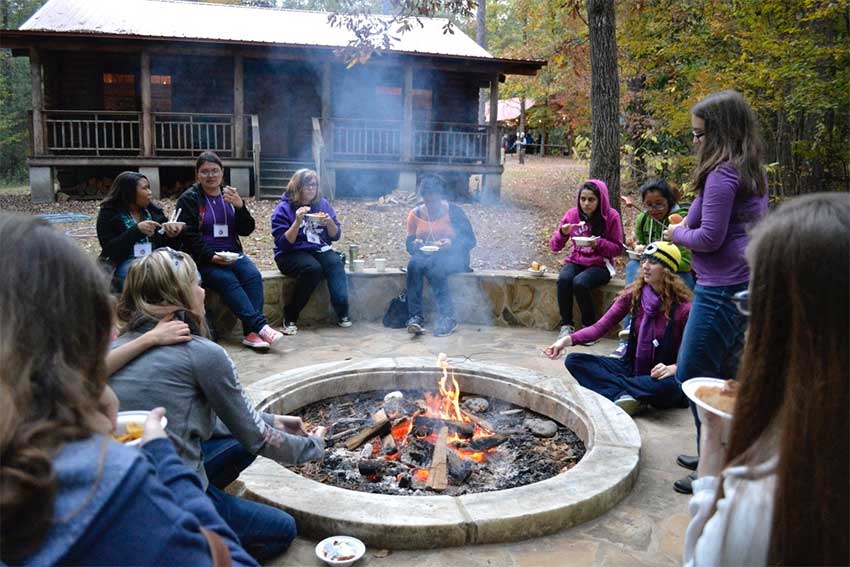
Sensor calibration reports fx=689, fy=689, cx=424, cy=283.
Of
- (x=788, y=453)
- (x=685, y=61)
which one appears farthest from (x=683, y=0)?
(x=788, y=453)

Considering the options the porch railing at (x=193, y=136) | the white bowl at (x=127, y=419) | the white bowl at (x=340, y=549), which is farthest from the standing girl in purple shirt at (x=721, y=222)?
the porch railing at (x=193, y=136)

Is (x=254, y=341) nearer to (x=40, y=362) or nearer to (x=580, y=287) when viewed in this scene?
(x=580, y=287)

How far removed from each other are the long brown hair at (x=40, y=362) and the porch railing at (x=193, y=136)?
1431 cm

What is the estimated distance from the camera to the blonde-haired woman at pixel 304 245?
6.46m

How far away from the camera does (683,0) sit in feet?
40.9

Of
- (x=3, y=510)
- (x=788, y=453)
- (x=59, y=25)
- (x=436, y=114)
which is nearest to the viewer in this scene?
(x=3, y=510)

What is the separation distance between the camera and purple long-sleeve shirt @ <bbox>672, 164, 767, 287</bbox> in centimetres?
305

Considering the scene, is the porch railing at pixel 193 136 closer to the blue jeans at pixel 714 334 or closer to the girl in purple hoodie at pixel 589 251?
the girl in purple hoodie at pixel 589 251

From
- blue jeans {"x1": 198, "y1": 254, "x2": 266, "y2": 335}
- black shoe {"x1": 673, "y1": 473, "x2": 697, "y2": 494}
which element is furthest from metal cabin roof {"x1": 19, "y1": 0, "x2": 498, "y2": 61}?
black shoe {"x1": 673, "y1": 473, "x2": 697, "y2": 494}

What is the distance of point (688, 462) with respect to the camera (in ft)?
11.9

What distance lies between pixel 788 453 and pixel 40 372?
4.00 feet

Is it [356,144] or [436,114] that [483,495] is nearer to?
[356,144]

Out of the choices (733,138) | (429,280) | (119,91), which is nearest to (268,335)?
(429,280)

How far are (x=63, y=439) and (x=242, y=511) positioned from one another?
5.53 feet
